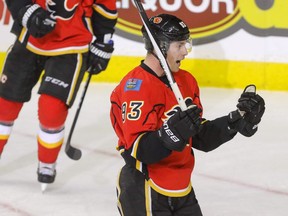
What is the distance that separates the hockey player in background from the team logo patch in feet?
3.99

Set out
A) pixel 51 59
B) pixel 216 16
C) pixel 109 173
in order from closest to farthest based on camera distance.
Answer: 1. pixel 51 59
2. pixel 109 173
3. pixel 216 16

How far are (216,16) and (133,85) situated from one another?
10.8 feet

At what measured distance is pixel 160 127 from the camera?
2.29m

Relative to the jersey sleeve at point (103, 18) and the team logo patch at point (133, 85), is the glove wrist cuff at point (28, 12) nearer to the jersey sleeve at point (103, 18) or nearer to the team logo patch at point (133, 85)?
the jersey sleeve at point (103, 18)

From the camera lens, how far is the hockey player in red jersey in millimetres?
2273

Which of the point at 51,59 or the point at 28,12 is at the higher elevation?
the point at 28,12

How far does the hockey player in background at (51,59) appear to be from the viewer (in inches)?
139

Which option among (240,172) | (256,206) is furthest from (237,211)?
(240,172)

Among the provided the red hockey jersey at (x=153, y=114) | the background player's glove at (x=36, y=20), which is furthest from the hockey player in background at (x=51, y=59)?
the red hockey jersey at (x=153, y=114)

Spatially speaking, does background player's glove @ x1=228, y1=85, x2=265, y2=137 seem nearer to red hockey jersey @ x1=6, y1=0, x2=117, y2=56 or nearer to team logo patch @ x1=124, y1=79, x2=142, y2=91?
team logo patch @ x1=124, y1=79, x2=142, y2=91

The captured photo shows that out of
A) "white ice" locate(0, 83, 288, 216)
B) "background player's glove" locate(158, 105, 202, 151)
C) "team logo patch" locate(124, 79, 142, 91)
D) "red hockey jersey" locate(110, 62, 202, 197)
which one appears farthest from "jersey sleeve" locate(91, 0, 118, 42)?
"background player's glove" locate(158, 105, 202, 151)

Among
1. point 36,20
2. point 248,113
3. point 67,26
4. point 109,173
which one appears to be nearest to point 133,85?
point 248,113

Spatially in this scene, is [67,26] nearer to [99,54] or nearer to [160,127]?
[99,54]

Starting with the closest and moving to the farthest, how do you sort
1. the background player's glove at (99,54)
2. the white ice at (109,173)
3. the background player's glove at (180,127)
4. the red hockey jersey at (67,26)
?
the background player's glove at (180,127) < the white ice at (109,173) < the red hockey jersey at (67,26) < the background player's glove at (99,54)
